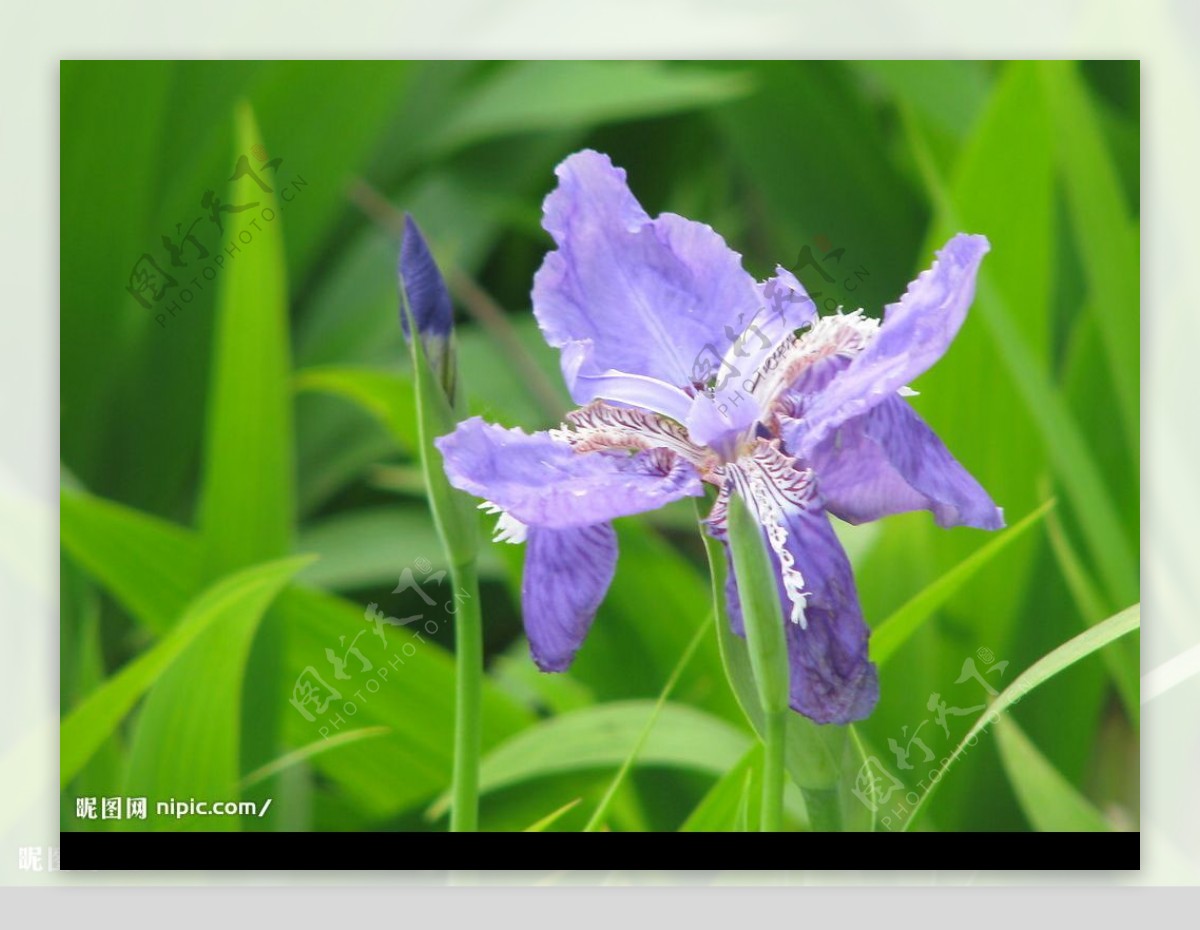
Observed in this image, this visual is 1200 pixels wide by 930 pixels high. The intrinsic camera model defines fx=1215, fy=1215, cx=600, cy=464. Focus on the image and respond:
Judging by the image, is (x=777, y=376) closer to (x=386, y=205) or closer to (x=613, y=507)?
(x=613, y=507)

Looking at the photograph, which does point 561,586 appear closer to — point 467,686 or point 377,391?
point 467,686

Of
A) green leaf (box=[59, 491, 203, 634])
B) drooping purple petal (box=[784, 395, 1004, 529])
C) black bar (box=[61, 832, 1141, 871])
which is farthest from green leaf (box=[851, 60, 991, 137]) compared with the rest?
green leaf (box=[59, 491, 203, 634])

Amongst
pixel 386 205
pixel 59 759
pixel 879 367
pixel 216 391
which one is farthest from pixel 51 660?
pixel 879 367

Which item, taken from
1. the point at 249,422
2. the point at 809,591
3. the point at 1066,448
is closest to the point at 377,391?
the point at 249,422

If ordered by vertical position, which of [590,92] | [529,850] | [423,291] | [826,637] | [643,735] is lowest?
[529,850]

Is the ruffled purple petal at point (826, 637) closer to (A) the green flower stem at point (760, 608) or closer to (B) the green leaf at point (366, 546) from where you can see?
(A) the green flower stem at point (760, 608)

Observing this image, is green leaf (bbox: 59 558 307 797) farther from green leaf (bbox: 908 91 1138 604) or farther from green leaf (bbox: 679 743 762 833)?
green leaf (bbox: 908 91 1138 604)
